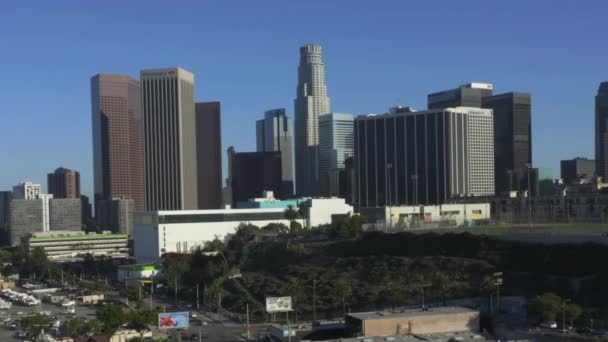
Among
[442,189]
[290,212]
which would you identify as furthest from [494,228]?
[442,189]

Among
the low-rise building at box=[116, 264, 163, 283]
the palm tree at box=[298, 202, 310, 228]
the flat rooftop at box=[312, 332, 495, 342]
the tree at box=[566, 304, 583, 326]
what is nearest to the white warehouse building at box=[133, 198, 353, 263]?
the palm tree at box=[298, 202, 310, 228]

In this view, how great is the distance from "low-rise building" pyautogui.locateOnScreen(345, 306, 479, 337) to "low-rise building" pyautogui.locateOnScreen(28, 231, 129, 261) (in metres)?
112

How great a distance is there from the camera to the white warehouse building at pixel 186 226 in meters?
126

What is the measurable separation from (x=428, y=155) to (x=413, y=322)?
461 feet

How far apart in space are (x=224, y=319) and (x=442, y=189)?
124 meters

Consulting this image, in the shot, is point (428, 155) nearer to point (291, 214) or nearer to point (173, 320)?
point (291, 214)

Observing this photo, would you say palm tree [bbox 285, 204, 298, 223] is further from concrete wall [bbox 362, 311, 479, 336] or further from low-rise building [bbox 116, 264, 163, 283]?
concrete wall [bbox 362, 311, 479, 336]

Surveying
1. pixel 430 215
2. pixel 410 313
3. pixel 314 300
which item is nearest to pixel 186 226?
pixel 430 215

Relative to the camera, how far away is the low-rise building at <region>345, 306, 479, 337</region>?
5319cm

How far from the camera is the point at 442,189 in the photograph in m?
189

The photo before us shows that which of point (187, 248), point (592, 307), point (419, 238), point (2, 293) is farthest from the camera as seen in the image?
point (187, 248)

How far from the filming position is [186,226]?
128 metres

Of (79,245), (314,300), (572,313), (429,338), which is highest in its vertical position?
(572,313)

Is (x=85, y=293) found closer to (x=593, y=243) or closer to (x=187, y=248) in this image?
(x=187, y=248)
